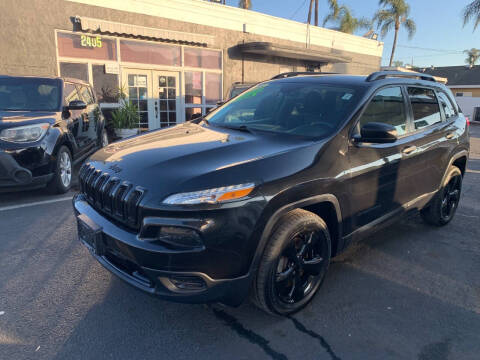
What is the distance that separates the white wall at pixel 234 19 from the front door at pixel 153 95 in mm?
1874

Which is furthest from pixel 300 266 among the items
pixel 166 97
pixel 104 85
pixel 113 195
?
pixel 166 97

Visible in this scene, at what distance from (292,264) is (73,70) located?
10.0 m

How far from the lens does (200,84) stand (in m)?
13.5

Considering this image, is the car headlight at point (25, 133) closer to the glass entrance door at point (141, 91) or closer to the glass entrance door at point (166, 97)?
the glass entrance door at point (141, 91)

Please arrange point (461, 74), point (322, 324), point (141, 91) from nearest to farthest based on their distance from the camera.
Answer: point (322, 324)
point (141, 91)
point (461, 74)

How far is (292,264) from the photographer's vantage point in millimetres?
2568

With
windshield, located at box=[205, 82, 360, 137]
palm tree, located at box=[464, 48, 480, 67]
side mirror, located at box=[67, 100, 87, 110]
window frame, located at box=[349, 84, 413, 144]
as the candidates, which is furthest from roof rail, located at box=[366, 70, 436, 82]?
palm tree, located at box=[464, 48, 480, 67]

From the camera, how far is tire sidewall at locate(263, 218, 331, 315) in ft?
7.66

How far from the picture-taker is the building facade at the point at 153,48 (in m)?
9.63

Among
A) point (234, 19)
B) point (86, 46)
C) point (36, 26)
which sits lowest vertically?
point (86, 46)

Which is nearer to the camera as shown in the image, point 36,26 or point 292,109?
point 292,109

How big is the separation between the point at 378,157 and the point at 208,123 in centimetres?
163

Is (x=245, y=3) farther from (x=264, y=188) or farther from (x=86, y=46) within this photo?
(x=264, y=188)

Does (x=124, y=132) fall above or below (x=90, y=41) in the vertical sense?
below
